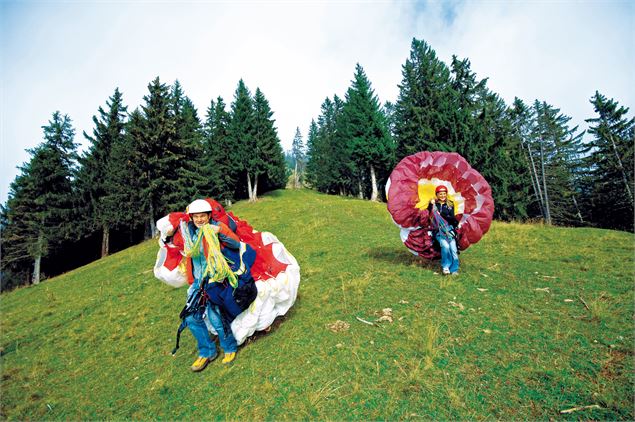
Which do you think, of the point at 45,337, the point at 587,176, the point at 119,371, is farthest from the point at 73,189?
the point at 587,176

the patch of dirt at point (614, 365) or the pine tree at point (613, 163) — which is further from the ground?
the pine tree at point (613, 163)

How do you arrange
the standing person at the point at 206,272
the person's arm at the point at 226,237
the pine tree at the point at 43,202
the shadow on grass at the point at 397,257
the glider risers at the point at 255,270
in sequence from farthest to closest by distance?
the pine tree at the point at 43,202, the shadow on grass at the point at 397,257, the glider risers at the point at 255,270, the person's arm at the point at 226,237, the standing person at the point at 206,272

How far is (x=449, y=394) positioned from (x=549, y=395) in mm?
1025

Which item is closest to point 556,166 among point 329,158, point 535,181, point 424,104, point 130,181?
point 535,181

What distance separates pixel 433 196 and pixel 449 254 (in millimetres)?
1501

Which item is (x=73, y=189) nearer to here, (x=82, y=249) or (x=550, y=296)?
(x=82, y=249)

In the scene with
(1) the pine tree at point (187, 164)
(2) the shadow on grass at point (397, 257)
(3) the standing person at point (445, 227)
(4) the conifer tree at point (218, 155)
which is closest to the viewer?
(3) the standing person at point (445, 227)

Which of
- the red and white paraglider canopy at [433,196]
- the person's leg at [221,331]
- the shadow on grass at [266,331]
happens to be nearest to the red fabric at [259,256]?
the person's leg at [221,331]

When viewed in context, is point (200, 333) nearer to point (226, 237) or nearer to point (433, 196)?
point (226, 237)

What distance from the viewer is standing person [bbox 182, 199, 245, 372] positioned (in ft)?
13.7

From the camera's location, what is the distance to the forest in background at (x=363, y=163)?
86.4 feet

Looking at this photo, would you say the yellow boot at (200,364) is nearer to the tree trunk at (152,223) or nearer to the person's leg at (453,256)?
the person's leg at (453,256)

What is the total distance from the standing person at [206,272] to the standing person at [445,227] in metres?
4.75

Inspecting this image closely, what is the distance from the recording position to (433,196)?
741cm
